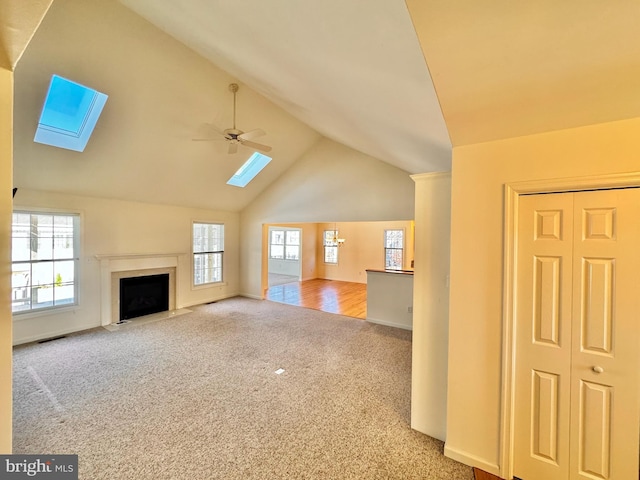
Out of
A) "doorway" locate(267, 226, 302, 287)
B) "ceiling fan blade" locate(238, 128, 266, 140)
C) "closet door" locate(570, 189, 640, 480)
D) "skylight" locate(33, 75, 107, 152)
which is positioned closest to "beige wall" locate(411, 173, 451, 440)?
"closet door" locate(570, 189, 640, 480)

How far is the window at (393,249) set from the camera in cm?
907

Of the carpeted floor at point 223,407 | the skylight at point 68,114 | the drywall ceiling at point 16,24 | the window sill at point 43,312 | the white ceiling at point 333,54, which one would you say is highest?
the skylight at point 68,114

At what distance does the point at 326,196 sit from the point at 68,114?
435 centimetres

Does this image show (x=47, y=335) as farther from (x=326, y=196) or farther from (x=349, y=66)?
(x=349, y=66)

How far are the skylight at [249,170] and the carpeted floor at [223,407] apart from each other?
351 centimetres

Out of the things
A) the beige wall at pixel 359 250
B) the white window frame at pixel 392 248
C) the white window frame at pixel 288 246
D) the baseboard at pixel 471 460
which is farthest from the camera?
the white window frame at pixel 288 246

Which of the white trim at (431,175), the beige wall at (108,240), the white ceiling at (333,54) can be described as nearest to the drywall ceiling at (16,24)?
the white ceiling at (333,54)

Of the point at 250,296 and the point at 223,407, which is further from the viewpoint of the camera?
the point at 250,296

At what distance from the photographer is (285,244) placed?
10.9 m

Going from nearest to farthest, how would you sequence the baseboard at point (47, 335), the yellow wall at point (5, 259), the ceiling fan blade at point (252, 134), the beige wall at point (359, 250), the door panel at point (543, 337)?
the yellow wall at point (5, 259), the door panel at point (543, 337), the ceiling fan blade at point (252, 134), the baseboard at point (47, 335), the beige wall at point (359, 250)

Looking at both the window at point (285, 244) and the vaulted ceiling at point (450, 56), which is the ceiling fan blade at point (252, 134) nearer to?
the vaulted ceiling at point (450, 56)

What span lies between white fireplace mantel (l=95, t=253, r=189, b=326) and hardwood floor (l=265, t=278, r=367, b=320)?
8.25 ft

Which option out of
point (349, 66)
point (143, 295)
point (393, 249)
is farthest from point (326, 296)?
point (349, 66)

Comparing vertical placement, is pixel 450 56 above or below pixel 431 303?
above
